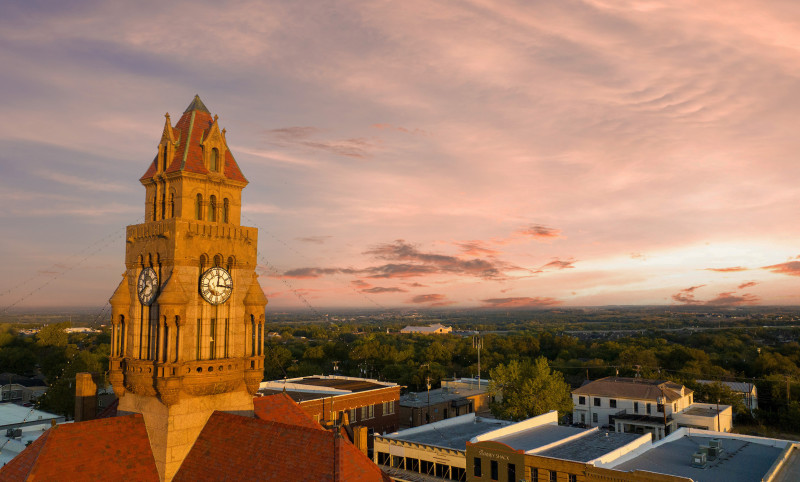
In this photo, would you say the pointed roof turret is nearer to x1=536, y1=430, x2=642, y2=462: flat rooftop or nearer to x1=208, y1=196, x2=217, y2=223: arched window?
x1=208, y1=196, x2=217, y2=223: arched window

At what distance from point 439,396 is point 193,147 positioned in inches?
2851

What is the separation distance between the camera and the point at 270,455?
83.6ft

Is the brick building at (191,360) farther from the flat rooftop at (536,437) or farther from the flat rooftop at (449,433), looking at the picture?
the flat rooftop at (449,433)

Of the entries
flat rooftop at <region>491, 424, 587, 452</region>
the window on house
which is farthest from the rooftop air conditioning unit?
the window on house

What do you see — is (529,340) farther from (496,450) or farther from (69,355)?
(496,450)

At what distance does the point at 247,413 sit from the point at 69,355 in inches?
5018

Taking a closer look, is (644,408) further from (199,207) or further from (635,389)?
(199,207)

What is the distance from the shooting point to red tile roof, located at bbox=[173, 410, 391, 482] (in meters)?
24.0

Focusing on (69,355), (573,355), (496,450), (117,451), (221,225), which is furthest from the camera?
(573,355)

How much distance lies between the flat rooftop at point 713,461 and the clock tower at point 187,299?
86.4ft

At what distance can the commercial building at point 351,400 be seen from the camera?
232 feet

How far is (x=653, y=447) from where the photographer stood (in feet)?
150

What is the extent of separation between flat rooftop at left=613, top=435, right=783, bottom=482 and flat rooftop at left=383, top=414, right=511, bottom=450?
1517 cm

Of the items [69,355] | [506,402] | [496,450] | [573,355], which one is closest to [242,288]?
[496,450]
